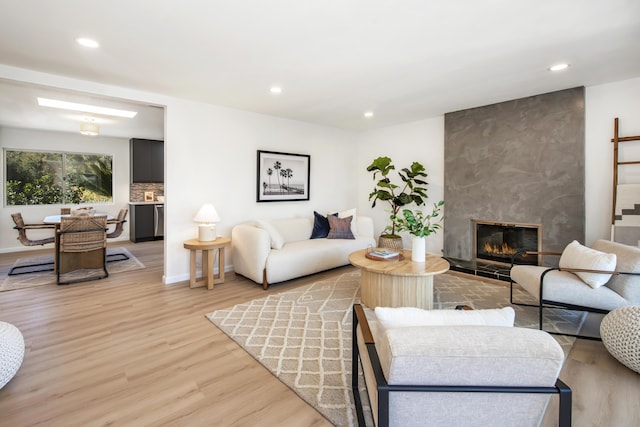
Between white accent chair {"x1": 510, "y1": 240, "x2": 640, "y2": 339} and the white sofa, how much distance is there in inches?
96.7

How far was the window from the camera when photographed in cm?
620

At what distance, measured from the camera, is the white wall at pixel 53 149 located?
604 centimetres

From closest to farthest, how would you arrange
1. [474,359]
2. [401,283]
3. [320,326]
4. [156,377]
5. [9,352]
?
1. [474,359]
2. [9,352]
3. [156,377]
4. [320,326]
5. [401,283]

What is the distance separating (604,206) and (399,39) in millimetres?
3192

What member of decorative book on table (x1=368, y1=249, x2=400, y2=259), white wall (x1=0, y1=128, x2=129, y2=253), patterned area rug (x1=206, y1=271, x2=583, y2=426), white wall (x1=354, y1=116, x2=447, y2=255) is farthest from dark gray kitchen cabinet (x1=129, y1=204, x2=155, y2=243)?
decorative book on table (x1=368, y1=249, x2=400, y2=259)

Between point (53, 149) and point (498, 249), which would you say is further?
point (53, 149)

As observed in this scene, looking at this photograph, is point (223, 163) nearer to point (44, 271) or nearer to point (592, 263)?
point (44, 271)

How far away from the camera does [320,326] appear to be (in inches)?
110

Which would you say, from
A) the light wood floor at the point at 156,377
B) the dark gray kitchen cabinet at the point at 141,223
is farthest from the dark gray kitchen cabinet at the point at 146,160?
the light wood floor at the point at 156,377

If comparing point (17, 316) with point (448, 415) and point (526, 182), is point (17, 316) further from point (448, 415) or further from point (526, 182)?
point (526, 182)

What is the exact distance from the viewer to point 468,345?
1.02 m

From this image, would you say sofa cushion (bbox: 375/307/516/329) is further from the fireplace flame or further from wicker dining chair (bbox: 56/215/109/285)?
wicker dining chair (bbox: 56/215/109/285)

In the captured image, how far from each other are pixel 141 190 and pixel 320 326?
664 cm

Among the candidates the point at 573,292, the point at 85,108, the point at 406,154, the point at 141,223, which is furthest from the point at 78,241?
the point at 573,292
